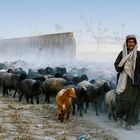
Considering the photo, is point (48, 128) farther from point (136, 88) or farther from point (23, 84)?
point (23, 84)

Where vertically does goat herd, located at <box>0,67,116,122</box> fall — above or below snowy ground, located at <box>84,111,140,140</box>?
above

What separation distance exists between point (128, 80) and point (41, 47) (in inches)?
1134

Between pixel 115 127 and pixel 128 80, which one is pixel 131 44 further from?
pixel 115 127

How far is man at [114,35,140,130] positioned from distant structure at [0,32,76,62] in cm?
2397

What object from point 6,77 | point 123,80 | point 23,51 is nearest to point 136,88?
point 123,80

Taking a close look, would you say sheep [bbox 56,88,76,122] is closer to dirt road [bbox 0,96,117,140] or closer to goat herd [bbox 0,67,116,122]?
goat herd [bbox 0,67,116,122]

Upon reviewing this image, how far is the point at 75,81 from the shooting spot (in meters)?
15.3

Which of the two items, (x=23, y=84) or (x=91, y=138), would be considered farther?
(x=23, y=84)

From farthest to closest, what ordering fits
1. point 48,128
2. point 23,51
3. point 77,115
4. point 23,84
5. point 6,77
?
point 23,51, point 6,77, point 23,84, point 77,115, point 48,128

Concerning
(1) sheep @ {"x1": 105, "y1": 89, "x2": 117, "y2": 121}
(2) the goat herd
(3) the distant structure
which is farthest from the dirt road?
(3) the distant structure

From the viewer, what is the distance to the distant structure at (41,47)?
34500 mm

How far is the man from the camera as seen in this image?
379 inches

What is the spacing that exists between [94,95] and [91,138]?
13.5ft

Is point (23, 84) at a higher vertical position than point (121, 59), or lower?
lower
